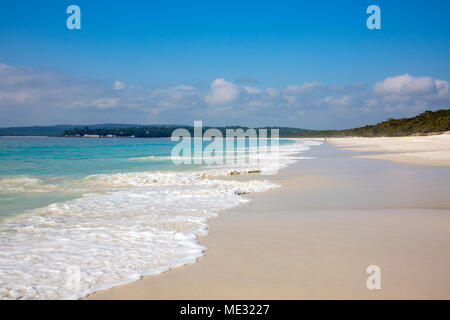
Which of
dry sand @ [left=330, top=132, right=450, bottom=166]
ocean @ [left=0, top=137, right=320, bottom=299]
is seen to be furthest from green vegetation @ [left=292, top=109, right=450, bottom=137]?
ocean @ [left=0, top=137, right=320, bottom=299]

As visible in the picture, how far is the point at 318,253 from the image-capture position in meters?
4.82

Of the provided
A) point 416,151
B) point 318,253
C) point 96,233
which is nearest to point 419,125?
point 416,151

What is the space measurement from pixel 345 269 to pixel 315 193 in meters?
6.18

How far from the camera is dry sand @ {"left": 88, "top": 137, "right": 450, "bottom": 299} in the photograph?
3.68 metres

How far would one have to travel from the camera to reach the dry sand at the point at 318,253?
3.68 meters

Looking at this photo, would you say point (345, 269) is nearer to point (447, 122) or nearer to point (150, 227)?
point (150, 227)

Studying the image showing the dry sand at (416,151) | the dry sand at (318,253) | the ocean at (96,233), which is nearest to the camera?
the dry sand at (318,253)

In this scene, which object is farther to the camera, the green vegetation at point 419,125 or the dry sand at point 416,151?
the green vegetation at point 419,125

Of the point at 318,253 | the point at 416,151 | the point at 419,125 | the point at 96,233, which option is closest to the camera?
the point at 318,253

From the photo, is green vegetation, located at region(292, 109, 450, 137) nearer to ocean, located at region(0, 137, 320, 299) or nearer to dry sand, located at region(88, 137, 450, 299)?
dry sand, located at region(88, 137, 450, 299)

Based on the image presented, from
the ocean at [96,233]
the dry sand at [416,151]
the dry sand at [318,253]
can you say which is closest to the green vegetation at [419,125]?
the dry sand at [416,151]

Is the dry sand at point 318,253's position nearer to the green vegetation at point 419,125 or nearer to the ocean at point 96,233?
the ocean at point 96,233

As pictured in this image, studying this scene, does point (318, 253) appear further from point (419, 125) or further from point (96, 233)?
point (419, 125)
